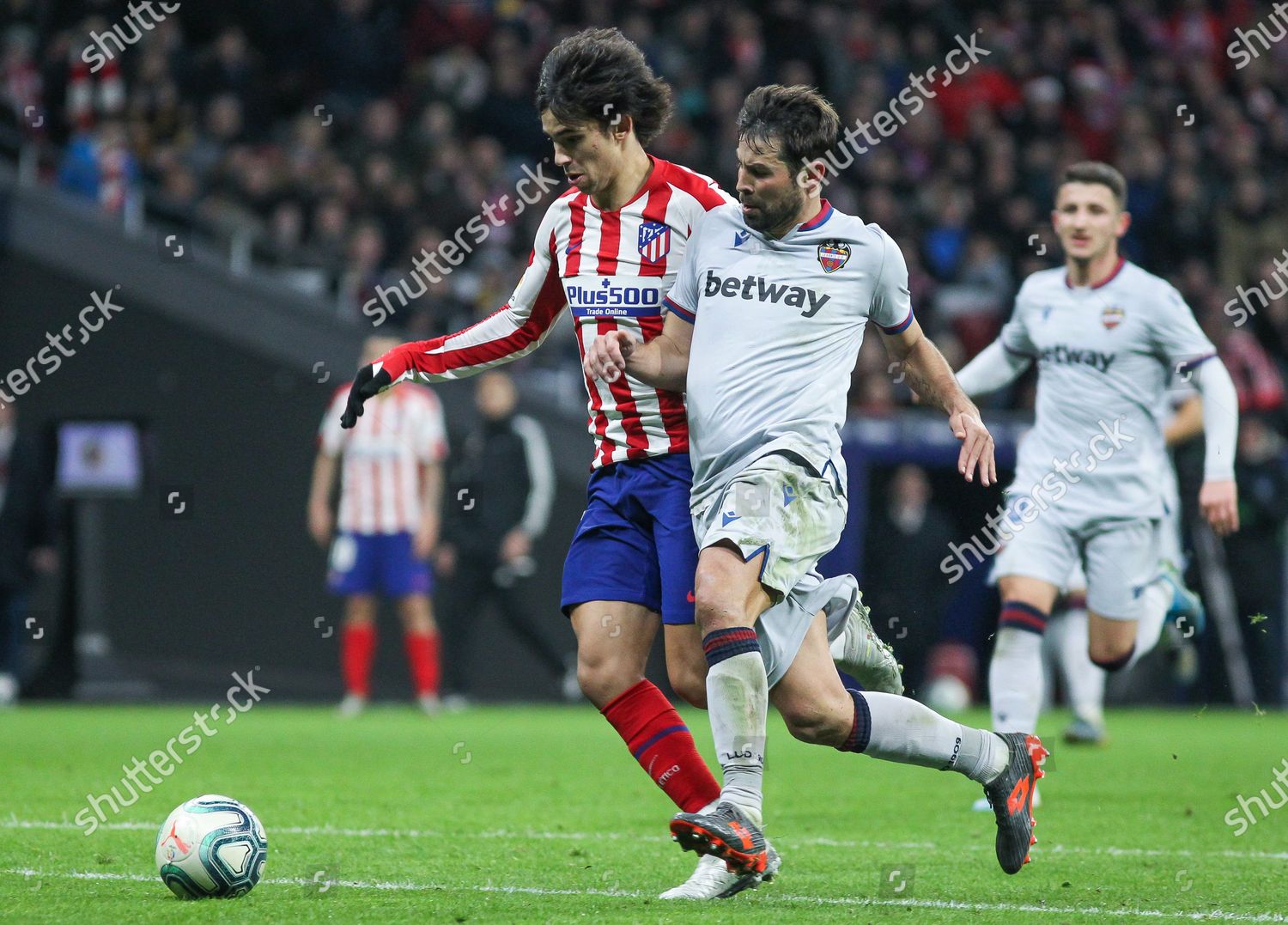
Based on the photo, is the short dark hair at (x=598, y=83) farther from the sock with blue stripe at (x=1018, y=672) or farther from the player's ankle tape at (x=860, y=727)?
the sock with blue stripe at (x=1018, y=672)

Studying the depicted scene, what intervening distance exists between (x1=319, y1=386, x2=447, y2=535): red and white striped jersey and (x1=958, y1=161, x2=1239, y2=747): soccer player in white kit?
5.89 m

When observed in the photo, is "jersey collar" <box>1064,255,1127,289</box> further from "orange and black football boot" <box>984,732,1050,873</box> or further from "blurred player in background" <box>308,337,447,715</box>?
"blurred player in background" <box>308,337,447,715</box>

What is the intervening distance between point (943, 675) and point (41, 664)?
6.92 meters

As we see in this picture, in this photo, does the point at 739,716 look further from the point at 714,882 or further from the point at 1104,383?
the point at 1104,383

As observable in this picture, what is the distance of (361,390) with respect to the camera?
5082 millimetres

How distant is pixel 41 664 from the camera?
1419cm

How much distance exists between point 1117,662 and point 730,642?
354 centimetres

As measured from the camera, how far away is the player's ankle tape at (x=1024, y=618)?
7.29 meters

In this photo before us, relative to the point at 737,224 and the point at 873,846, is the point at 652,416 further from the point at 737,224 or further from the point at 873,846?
the point at 873,846

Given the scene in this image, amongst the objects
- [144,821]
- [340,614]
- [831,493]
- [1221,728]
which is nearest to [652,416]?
[831,493]

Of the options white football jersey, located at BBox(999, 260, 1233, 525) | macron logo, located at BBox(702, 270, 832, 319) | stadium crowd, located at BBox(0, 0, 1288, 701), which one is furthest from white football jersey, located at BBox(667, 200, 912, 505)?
stadium crowd, located at BBox(0, 0, 1288, 701)

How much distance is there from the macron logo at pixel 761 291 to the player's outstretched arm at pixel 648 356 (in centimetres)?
16

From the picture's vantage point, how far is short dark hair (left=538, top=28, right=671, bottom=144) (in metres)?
4.99

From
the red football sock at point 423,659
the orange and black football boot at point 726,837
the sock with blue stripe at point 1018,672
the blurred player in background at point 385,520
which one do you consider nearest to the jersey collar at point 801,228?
the orange and black football boot at point 726,837
